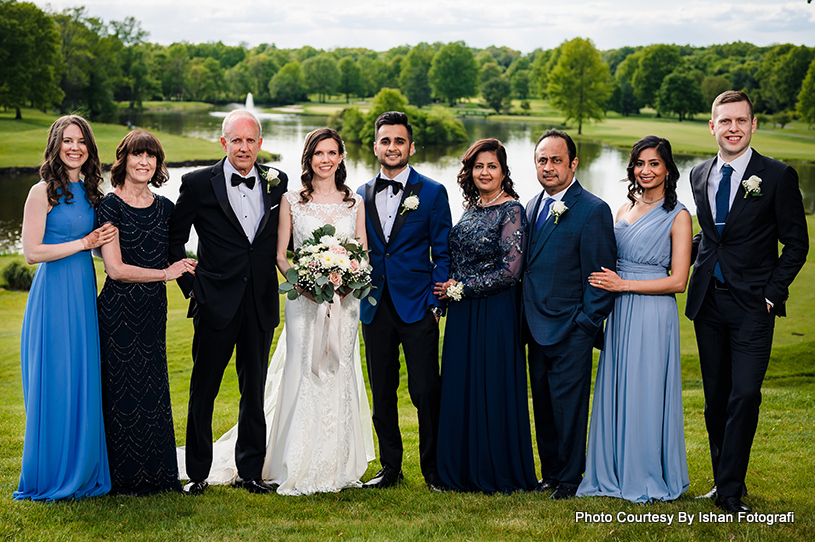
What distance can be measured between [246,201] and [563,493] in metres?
3.37

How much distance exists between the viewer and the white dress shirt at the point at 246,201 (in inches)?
195

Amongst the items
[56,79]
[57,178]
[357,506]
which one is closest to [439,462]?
[357,506]

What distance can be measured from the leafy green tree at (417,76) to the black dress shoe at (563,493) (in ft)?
169

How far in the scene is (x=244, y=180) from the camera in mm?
4945

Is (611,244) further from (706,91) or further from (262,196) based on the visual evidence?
(706,91)

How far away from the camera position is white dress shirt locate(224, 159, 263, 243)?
4945mm

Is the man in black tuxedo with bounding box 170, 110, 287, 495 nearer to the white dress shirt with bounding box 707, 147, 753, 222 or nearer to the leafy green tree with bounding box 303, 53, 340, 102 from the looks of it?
the white dress shirt with bounding box 707, 147, 753, 222

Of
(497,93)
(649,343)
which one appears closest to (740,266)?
(649,343)

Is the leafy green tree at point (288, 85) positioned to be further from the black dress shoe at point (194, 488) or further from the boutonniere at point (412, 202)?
the black dress shoe at point (194, 488)

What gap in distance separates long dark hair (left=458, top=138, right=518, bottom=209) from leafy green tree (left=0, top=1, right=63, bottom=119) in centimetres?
5562

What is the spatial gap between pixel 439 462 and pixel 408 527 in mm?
1021

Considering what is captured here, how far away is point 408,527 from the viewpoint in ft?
14.1

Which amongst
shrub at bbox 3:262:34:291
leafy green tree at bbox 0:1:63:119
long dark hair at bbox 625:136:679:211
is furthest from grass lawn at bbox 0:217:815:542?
leafy green tree at bbox 0:1:63:119

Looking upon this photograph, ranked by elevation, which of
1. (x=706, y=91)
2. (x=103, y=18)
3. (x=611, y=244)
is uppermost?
(x=103, y=18)
